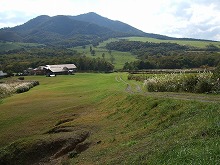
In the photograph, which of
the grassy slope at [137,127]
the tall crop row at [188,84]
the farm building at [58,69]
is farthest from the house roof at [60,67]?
the tall crop row at [188,84]

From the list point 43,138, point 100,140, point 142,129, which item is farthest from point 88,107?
point 142,129

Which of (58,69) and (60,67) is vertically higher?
(60,67)

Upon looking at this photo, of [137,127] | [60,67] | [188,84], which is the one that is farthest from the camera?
[60,67]

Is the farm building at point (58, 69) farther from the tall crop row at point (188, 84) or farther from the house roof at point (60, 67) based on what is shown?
the tall crop row at point (188, 84)

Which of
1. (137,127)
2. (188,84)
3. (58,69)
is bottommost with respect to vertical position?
(58,69)

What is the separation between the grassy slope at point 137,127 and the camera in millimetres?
17391

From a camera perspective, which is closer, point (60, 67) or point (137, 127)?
point (137, 127)

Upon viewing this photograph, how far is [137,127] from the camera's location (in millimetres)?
29438

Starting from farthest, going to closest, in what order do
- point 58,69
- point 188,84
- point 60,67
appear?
point 60,67 → point 58,69 → point 188,84

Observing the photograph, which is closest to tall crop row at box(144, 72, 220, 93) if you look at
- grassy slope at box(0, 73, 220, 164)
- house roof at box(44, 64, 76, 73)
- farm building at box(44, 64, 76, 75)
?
grassy slope at box(0, 73, 220, 164)

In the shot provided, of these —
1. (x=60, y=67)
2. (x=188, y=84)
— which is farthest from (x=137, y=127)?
(x=60, y=67)

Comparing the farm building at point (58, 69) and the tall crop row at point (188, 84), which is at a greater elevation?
the tall crop row at point (188, 84)

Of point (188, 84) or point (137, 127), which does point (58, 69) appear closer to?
point (188, 84)

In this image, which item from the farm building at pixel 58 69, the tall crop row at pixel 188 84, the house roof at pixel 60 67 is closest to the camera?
the tall crop row at pixel 188 84
